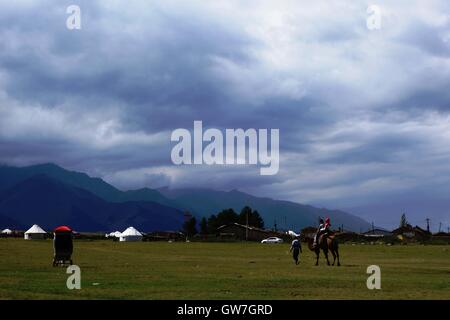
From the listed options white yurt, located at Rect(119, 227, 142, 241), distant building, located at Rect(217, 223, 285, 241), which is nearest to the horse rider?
white yurt, located at Rect(119, 227, 142, 241)

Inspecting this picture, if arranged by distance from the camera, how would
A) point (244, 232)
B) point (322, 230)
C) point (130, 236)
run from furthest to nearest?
point (244, 232)
point (130, 236)
point (322, 230)

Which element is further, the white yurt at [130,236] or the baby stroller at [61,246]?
the white yurt at [130,236]

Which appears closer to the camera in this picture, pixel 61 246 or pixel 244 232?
pixel 61 246

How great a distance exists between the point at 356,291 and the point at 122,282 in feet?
32.6

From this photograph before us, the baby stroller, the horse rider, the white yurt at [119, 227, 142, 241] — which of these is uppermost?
the horse rider

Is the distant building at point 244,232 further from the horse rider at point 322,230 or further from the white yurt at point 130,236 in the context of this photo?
the horse rider at point 322,230

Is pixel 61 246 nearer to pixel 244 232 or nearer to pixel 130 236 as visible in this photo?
pixel 130 236

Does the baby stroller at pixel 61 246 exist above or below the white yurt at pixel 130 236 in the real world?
above

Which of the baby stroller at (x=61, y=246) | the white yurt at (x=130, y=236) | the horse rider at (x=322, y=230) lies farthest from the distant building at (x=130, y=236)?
the baby stroller at (x=61, y=246)

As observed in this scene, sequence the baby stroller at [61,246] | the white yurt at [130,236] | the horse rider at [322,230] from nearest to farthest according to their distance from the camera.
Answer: the baby stroller at [61,246], the horse rider at [322,230], the white yurt at [130,236]

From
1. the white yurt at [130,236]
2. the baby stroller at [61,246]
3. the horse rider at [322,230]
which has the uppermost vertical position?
the horse rider at [322,230]

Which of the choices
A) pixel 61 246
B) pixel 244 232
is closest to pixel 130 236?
pixel 244 232

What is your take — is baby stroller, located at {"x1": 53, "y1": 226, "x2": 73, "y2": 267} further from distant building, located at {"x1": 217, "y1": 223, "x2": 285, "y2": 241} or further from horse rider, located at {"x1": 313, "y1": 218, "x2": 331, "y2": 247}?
distant building, located at {"x1": 217, "y1": 223, "x2": 285, "y2": 241}
